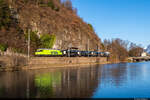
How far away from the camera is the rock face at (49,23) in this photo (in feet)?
227

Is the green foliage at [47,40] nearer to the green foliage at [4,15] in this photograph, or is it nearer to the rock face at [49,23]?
the rock face at [49,23]

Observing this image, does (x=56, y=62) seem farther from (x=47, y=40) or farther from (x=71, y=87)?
(x=71, y=87)

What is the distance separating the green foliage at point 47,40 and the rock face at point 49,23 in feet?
6.86

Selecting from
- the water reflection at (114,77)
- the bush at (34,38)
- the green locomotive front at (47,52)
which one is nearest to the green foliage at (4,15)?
the bush at (34,38)

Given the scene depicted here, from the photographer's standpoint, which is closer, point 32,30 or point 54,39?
→ point 32,30

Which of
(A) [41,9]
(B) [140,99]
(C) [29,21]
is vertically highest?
(A) [41,9]

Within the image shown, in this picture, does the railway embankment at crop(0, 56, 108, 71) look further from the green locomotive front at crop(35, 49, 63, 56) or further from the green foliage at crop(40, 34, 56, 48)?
the green foliage at crop(40, 34, 56, 48)

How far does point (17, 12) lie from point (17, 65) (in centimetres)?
3070

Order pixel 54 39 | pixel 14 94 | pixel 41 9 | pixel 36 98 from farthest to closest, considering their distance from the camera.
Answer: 1. pixel 41 9
2. pixel 54 39
3. pixel 14 94
4. pixel 36 98

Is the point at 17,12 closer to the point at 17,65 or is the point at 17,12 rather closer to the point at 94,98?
the point at 17,65

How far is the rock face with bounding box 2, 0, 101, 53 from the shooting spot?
6931 centimetres

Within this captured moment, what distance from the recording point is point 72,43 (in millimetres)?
85375

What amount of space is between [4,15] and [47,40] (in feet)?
60.2

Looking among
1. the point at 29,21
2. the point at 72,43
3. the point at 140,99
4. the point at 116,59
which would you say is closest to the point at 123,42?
the point at 116,59
